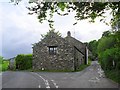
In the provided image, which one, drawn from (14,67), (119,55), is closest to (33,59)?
(14,67)

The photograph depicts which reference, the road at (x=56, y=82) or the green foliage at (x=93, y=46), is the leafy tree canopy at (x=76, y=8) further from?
the green foliage at (x=93, y=46)

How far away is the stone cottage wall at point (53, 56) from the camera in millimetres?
35438

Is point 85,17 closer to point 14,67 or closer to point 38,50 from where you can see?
point 14,67

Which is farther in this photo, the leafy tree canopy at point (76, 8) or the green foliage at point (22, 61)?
the green foliage at point (22, 61)

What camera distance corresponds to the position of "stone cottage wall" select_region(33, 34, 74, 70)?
116 feet

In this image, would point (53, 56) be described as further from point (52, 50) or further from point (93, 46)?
point (93, 46)

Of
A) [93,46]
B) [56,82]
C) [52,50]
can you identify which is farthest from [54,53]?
[56,82]

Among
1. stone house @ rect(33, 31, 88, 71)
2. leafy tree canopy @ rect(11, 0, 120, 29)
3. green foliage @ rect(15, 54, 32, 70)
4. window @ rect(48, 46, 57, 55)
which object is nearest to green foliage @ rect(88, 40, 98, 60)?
stone house @ rect(33, 31, 88, 71)

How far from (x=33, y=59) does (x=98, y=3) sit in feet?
80.6

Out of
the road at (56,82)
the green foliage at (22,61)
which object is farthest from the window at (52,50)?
the road at (56,82)

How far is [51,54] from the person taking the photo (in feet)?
119

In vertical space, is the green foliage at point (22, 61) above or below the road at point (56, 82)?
above

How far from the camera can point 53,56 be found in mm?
36219

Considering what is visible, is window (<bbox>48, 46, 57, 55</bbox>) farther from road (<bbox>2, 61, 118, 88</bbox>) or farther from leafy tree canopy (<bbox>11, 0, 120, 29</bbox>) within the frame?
leafy tree canopy (<bbox>11, 0, 120, 29</bbox>)
